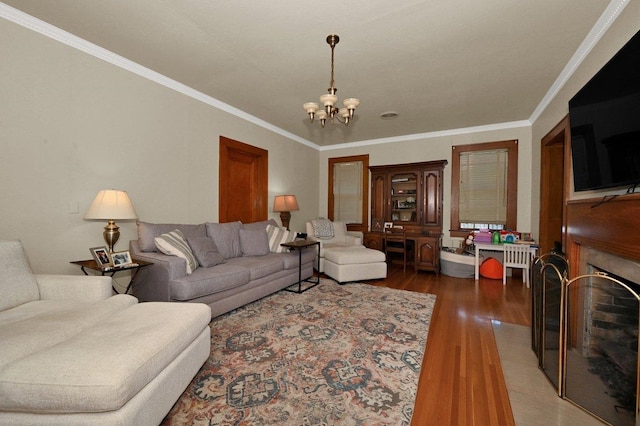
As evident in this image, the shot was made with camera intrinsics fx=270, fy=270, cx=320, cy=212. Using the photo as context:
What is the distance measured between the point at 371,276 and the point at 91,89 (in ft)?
13.2

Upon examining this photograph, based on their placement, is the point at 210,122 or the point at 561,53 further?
the point at 210,122

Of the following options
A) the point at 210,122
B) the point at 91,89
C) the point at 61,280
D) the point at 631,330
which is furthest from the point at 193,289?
the point at 631,330

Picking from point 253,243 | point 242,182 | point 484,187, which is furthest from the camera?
point 484,187

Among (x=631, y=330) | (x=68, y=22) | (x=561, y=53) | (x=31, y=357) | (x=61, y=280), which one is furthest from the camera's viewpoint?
(x=561, y=53)

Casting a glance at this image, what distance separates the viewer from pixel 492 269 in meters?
4.37

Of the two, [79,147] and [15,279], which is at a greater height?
[79,147]

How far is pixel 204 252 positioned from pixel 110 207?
0.95m

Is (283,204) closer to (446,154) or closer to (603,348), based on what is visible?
(446,154)

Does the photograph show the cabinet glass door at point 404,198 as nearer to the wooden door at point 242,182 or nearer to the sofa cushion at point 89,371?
the wooden door at point 242,182

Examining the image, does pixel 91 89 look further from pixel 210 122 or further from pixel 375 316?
pixel 375 316

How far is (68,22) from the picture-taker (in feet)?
7.47

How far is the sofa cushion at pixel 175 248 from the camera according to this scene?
2670mm

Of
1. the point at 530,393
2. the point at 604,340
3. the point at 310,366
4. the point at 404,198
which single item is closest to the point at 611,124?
the point at 604,340

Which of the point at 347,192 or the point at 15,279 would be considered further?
the point at 347,192
